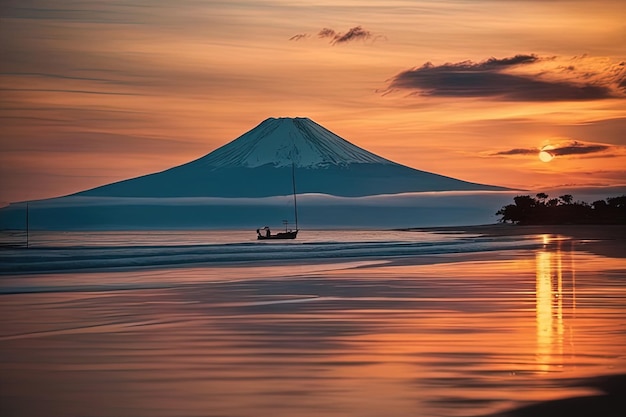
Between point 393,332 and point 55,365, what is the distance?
5154 millimetres

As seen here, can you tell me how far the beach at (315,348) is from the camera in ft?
32.9

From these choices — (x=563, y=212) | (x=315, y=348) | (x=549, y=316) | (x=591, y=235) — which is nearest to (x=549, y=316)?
A: (x=549, y=316)

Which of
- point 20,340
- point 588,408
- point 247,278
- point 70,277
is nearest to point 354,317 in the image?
point 20,340

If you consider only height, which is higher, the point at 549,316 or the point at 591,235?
the point at 591,235

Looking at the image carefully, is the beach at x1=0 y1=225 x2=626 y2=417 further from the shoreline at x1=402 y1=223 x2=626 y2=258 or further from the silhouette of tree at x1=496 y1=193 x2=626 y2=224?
the silhouette of tree at x1=496 y1=193 x2=626 y2=224

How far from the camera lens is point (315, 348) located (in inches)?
536

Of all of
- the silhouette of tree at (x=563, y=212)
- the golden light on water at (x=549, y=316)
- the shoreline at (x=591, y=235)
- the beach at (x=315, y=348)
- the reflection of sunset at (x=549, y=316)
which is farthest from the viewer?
the silhouette of tree at (x=563, y=212)

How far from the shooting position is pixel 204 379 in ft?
36.9

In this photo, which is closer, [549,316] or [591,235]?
[549,316]

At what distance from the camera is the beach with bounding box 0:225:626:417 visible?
10.0 m

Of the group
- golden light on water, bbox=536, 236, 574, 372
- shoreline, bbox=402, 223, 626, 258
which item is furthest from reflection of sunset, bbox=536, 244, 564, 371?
shoreline, bbox=402, 223, 626, 258

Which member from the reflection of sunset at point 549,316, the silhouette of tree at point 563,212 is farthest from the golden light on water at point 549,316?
the silhouette of tree at point 563,212

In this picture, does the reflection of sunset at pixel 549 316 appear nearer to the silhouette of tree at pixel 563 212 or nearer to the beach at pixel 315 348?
the beach at pixel 315 348

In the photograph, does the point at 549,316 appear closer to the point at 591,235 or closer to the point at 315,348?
the point at 315,348
